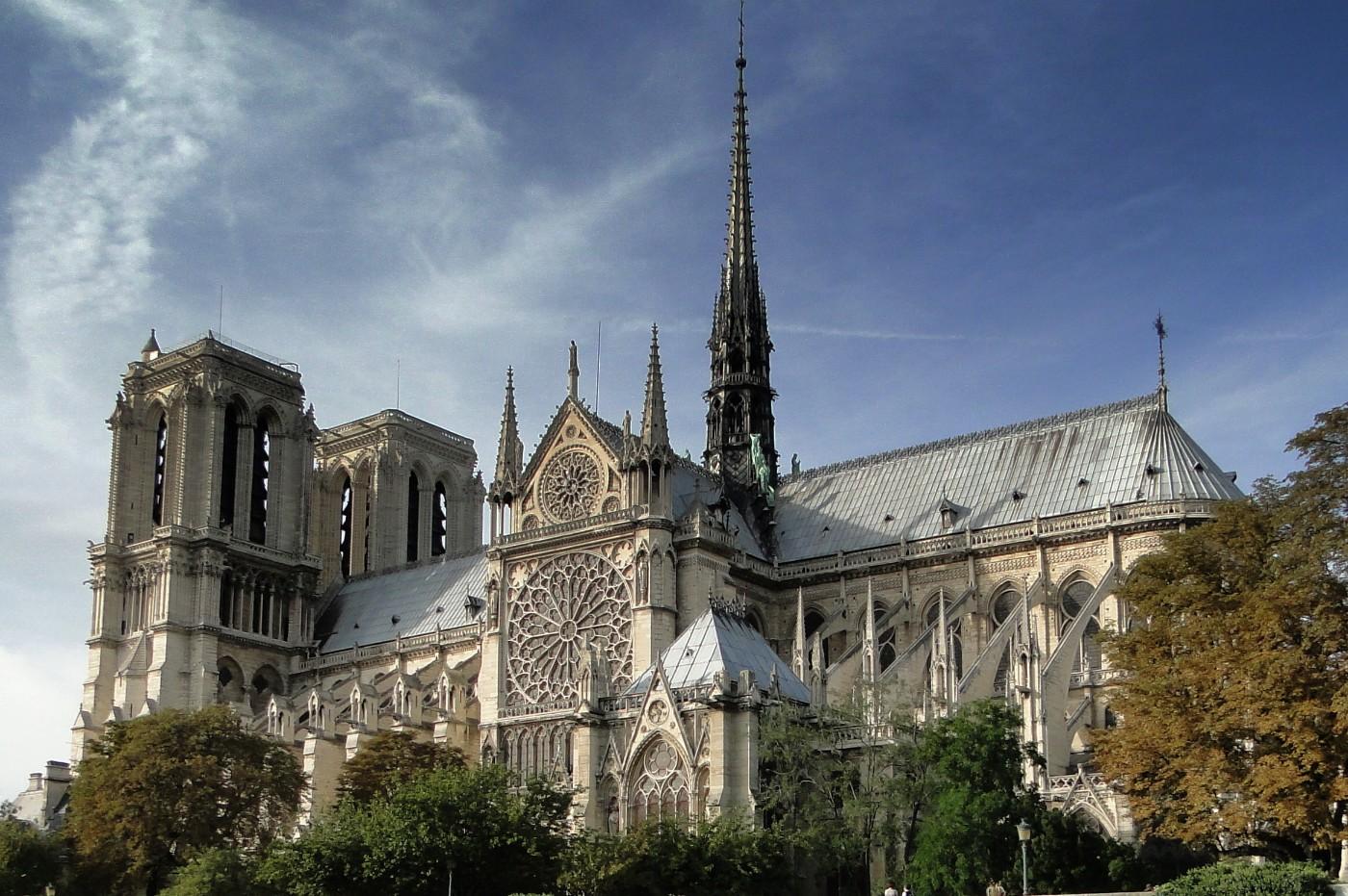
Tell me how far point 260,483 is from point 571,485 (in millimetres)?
25996

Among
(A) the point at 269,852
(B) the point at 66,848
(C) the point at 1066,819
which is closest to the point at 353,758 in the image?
(B) the point at 66,848

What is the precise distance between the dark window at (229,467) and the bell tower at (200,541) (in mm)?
68

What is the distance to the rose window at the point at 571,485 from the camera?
215 ft

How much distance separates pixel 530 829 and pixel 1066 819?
12.0 metres

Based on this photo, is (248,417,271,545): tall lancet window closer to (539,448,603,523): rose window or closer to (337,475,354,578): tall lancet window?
(337,475,354,578): tall lancet window

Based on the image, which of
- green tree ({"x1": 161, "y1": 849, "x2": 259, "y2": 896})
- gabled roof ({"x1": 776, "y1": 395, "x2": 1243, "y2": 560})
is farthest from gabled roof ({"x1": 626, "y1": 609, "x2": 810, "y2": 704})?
gabled roof ({"x1": 776, "y1": 395, "x2": 1243, "y2": 560})

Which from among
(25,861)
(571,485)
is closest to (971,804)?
(571,485)

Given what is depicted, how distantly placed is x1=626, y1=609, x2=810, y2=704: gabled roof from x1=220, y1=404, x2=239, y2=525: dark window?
41162mm

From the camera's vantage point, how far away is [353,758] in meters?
60.7

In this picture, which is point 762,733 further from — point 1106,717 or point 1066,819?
point 1106,717

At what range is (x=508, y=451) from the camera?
6806 cm

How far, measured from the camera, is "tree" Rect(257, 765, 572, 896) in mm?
41906

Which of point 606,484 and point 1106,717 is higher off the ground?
point 606,484

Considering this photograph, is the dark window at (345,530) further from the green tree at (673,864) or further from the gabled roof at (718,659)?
the green tree at (673,864)
